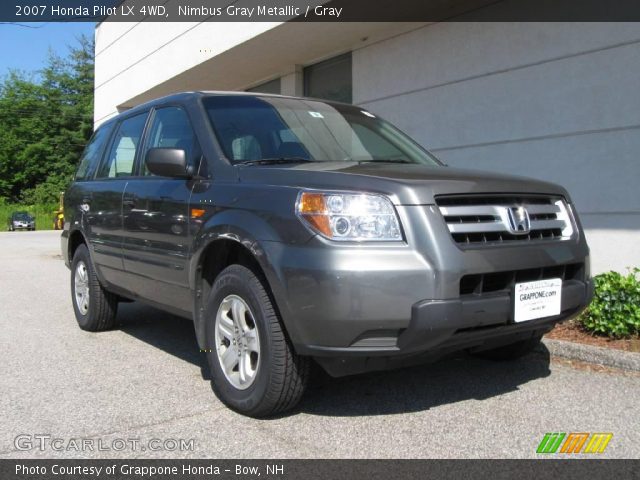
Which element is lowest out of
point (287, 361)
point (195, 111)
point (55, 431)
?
point (55, 431)

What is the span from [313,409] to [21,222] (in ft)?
138

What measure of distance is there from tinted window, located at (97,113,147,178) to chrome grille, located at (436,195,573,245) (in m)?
2.82

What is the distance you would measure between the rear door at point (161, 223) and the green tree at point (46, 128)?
52010 mm

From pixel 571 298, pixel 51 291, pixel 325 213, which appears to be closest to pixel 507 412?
pixel 571 298

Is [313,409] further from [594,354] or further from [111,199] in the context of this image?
[111,199]

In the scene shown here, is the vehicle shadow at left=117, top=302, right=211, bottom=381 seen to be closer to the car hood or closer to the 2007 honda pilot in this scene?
the 2007 honda pilot

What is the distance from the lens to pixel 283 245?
3086mm

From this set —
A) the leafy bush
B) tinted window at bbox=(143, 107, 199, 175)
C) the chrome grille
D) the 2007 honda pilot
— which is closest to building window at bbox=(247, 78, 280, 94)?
tinted window at bbox=(143, 107, 199, 175)

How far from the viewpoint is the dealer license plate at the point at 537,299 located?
3156mm

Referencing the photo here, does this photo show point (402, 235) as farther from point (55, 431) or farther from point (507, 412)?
point (55, 431)

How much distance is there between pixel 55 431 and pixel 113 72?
1546 centimetres

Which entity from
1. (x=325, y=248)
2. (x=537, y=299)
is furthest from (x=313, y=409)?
(x=537, y=299)
